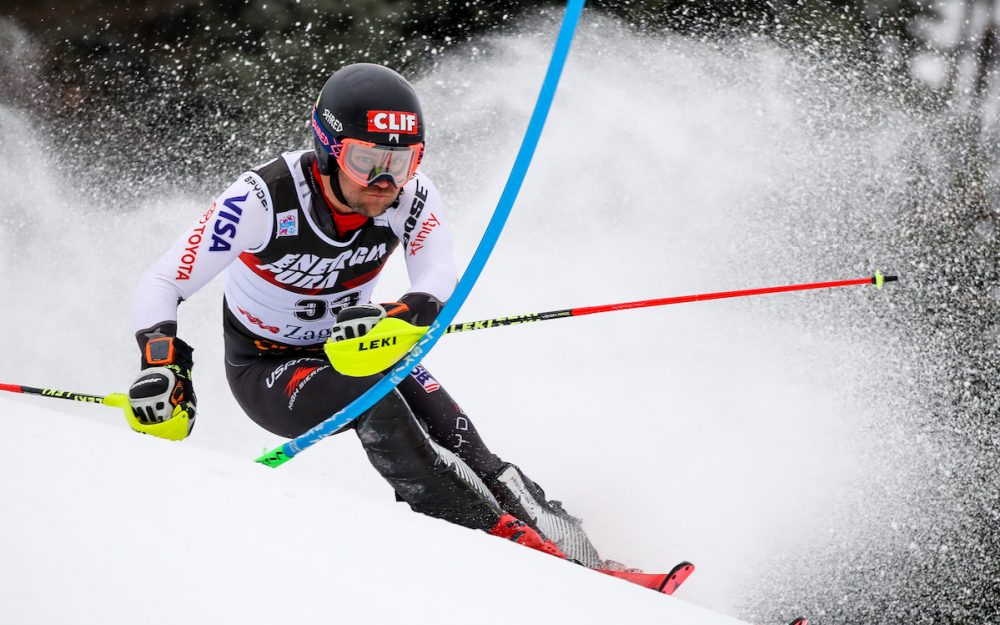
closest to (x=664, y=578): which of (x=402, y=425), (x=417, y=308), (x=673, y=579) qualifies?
(x=673, y=579)

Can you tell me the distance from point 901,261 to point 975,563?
7.65 feet

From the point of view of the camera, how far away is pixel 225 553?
125cm

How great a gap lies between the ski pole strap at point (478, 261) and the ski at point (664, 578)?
899 millimetres

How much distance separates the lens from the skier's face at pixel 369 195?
215 cm

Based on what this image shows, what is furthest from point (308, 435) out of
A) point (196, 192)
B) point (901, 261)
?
point (901, 261)

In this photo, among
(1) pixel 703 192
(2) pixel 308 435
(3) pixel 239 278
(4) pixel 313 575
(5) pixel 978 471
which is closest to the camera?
(4) pixel 313 575

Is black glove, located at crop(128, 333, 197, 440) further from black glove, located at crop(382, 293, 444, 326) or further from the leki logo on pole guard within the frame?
the leki logo on pole guard

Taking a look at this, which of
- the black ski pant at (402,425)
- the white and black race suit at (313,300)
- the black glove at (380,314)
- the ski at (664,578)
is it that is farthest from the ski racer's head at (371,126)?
the ski at (664,578)

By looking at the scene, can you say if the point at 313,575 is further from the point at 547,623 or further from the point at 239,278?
the point at 239,278

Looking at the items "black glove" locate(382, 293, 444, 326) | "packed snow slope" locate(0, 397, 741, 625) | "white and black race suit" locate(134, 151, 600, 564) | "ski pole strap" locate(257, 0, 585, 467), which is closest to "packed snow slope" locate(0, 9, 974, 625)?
"packed snow slope" locate(0, 397, 741, 625)

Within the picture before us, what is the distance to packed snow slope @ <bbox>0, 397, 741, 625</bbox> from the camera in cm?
113

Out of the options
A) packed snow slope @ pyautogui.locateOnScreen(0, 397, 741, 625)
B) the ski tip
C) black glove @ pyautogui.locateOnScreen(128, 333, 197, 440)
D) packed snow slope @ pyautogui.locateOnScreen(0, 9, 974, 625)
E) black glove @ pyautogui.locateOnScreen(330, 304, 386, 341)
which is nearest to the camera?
packed snow slope @ pyautogui.locateOnScreen(0, 397, 741, 625)

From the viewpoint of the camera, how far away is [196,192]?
5.54 metres

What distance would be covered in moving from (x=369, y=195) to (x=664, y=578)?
4.68 ft
